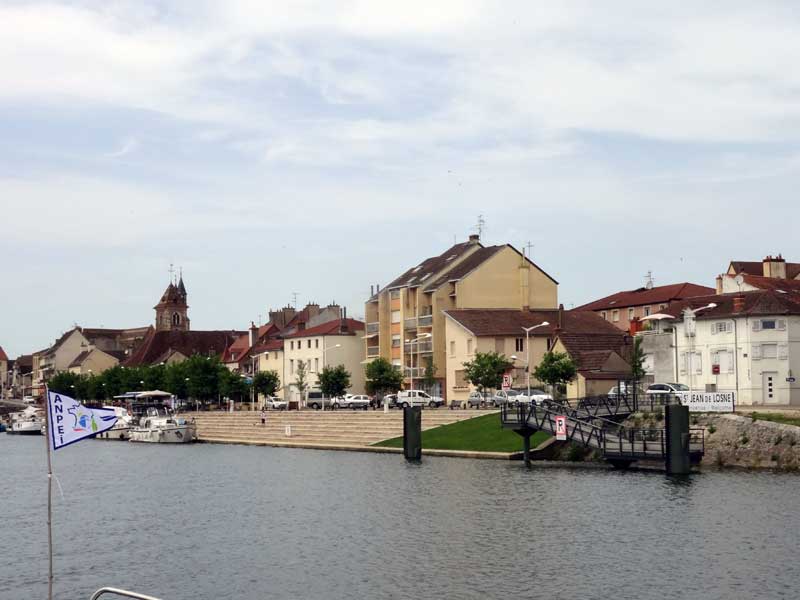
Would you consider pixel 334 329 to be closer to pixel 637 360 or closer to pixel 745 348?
pixel 637 360

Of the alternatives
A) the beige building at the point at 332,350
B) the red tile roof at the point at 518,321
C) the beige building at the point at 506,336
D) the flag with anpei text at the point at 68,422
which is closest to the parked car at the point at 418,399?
the beige building at the point at 506,336

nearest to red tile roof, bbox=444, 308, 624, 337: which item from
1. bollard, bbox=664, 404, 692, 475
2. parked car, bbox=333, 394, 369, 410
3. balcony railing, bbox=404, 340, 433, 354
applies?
balcony railing, bbox=404, 340, 433, 354

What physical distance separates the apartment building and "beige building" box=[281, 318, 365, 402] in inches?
1243

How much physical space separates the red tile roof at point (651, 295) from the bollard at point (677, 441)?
7266 centimetres

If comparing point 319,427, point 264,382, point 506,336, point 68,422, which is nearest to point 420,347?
point 506,336

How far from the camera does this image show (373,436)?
3625 inches

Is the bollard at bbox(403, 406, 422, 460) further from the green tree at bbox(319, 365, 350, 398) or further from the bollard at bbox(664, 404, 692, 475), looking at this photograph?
the green tree at bbox(319, 365, 350, 398)

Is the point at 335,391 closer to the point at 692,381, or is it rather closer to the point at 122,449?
the point at 122,449

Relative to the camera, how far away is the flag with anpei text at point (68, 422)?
92.5ft

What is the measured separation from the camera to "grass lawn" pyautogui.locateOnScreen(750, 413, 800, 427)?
63.5 m

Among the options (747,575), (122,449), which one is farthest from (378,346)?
(747,575)

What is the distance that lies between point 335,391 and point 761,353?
6520cm

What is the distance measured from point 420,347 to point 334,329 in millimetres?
22105

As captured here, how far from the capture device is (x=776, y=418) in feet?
212
